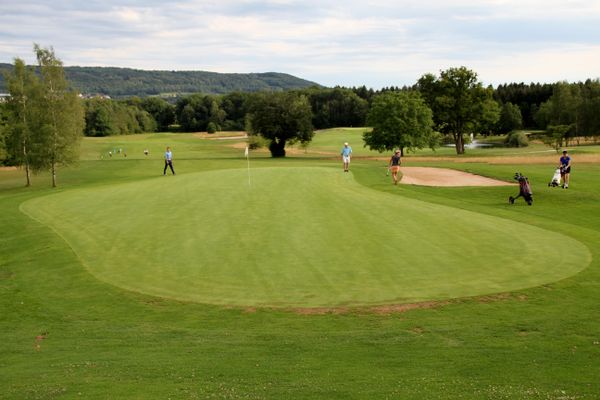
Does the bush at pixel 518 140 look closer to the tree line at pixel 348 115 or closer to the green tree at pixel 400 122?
the tree line at pixel 348 115

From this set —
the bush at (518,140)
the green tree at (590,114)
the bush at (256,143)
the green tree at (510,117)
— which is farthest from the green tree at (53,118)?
the green tree at (510,117)

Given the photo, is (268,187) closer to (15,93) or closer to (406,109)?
(15,93)

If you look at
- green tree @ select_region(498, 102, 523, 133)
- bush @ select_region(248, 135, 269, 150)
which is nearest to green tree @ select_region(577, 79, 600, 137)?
green tree @ select_region(498, 102, 523, 133)

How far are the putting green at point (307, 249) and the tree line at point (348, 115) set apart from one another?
25.9 metres

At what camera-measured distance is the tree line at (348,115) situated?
163ft

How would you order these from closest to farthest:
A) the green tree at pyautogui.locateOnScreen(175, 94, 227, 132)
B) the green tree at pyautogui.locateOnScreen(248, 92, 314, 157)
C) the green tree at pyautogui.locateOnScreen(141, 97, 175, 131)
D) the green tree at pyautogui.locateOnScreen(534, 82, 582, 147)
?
the green tree at pyautogui.locateOnScreen(248, 92, 314, 157) → the green tree at pyautogui.locateOnScreen(534, 82, 582, 147) → the green tree at pyautogui.locateOnScreen(175, 94, 227, 132) → the green tree at pyautogui.locateOnScreen(141, 97, 175, 131)

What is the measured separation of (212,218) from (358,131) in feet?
407

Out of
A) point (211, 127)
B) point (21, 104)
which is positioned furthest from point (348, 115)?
point (21, 104)

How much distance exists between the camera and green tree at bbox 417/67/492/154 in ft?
264

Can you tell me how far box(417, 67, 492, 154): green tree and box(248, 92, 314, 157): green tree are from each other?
18491mm

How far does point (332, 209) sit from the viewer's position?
74.6 ft

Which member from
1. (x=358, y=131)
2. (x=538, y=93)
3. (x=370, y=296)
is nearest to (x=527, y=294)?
(x=370, y=296)

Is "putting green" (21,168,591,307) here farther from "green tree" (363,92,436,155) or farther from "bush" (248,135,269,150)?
"bush" (248,135,269,150)

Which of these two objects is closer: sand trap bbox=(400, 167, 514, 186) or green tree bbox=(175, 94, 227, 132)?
sand trap bbox=(400, 167, 514, 186)
